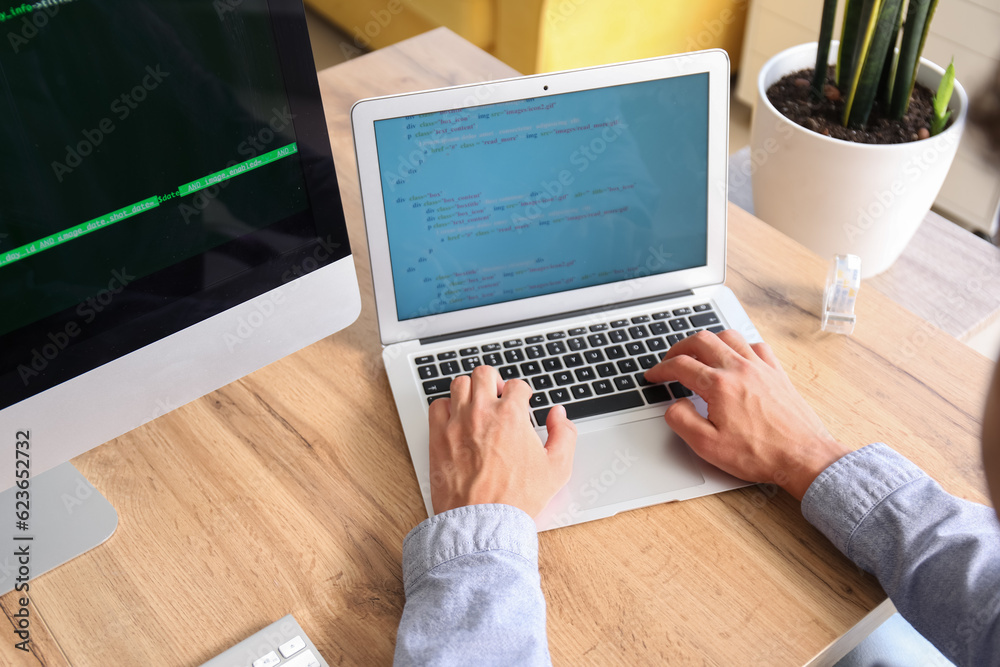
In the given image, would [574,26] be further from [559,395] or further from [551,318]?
[559,395]

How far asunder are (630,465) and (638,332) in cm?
17

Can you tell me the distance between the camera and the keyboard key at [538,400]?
0.79 m

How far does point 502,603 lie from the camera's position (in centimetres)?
61

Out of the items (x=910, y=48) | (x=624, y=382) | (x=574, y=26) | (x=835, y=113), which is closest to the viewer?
(x=624, y=382)

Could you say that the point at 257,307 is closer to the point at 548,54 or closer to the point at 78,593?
the point at 78,593

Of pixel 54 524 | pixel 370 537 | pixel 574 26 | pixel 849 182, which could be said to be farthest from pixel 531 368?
pixel 574 26

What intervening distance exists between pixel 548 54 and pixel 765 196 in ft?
3.64

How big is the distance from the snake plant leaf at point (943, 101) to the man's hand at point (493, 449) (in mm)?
838

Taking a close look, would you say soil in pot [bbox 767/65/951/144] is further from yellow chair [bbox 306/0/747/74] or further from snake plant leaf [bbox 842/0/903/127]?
yellow chair [bbox 306/0/747/74]

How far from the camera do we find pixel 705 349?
80cm

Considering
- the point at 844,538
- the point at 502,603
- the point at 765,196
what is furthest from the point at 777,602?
the point at 765,196

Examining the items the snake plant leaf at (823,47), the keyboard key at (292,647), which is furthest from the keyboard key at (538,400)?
the snake plant leaf at (823,47)

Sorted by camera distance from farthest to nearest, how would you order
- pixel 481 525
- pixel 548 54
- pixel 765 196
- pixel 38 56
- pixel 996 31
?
pixel 548 54 < pixel 996 31 < pixel 765 196 < pixel 481 525 < pixel 38 56

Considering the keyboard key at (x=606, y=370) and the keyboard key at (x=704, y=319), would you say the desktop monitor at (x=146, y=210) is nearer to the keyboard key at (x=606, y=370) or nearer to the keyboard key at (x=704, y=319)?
the keyboard key at (x=606, y=370)
